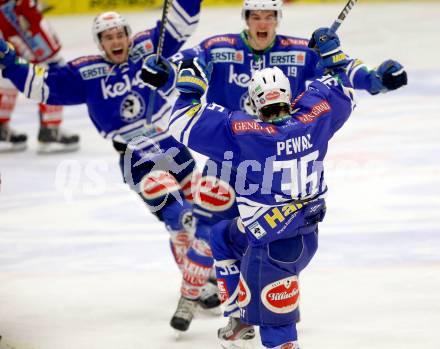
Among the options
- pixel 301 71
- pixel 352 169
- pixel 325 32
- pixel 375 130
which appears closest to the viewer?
pixel 325 32

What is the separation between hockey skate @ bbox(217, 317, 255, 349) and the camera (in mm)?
5355

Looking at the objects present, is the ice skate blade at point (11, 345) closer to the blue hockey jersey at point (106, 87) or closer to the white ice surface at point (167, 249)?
the white ice surface at point (167, 249)

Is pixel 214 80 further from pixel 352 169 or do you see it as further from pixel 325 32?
pixel 352 169

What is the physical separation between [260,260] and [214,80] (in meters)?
1.54

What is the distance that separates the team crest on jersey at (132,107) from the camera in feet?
20.6

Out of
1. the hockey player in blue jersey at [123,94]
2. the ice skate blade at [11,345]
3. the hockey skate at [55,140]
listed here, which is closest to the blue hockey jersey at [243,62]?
the hockey player in blue jersey at [123,94]

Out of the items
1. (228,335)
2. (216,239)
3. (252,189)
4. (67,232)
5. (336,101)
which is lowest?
(67,232)

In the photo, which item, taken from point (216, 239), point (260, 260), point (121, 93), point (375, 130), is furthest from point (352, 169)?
point (260, 260)

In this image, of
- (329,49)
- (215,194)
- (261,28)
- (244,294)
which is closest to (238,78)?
(261,28)

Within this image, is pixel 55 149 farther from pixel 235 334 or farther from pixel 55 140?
pixel 235 334

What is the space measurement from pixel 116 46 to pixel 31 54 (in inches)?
154

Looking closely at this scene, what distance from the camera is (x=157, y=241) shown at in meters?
7.38

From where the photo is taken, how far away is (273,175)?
4.60 metres

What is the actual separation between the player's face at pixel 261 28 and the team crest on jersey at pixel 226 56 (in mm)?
90
